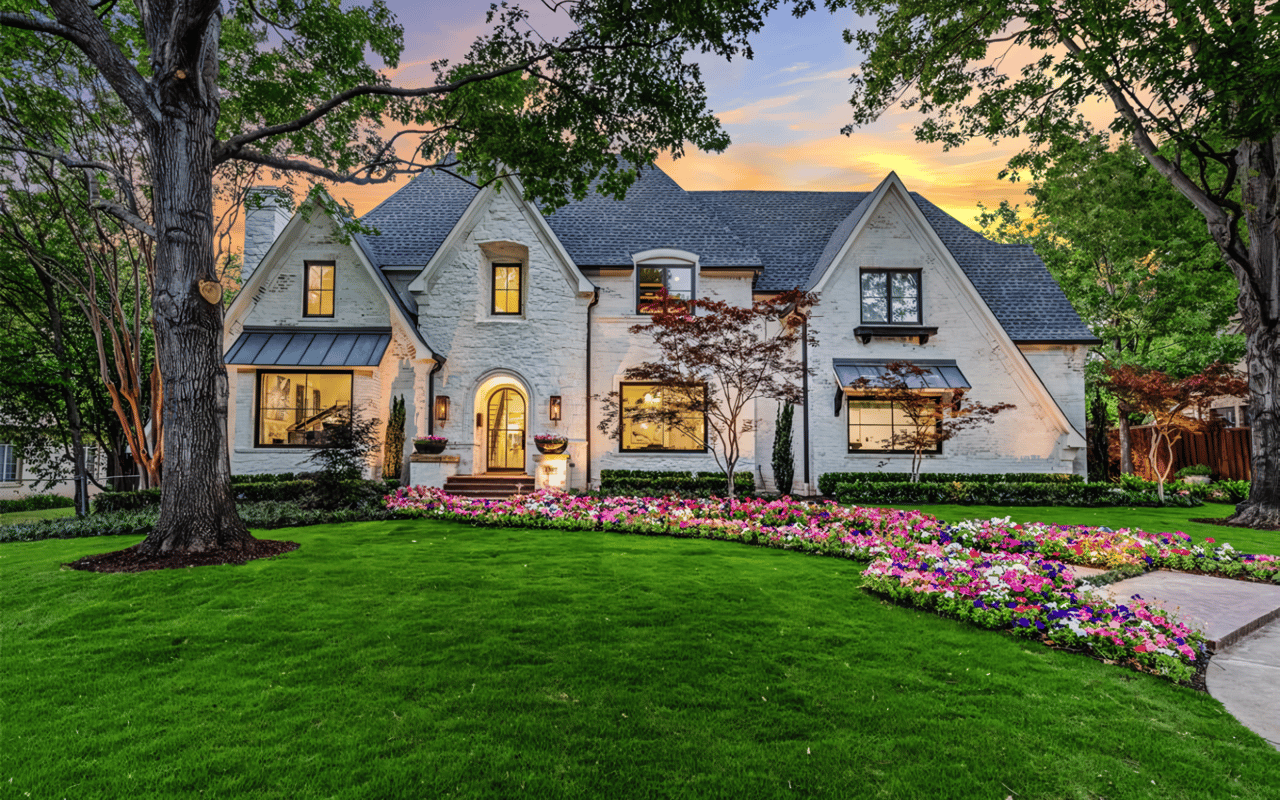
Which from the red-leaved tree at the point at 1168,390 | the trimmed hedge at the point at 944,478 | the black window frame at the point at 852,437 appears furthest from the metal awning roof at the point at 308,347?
the red-leaved tree at the point at 1168,390

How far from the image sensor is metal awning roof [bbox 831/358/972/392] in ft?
52.7

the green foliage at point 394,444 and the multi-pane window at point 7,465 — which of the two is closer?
the green foliage at point 394,444

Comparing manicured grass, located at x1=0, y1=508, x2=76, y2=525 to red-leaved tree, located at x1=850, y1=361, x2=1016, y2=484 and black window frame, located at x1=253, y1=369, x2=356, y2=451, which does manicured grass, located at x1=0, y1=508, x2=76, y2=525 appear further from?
red-leaved tree, located at x1=850, y1=361, x2=1016, y2=484

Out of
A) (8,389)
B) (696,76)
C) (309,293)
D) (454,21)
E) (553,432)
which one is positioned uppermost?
(454,21)

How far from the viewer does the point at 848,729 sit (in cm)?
332

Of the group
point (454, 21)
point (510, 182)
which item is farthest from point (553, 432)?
point (454, 21)

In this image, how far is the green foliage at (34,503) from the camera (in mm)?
21703

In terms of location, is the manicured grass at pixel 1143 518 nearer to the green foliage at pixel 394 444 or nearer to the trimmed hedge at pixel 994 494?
the trimmed hedge at pixel 994 494

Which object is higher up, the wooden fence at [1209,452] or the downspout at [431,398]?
the downspout at [431,398]

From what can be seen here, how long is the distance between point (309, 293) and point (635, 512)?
12523 mm

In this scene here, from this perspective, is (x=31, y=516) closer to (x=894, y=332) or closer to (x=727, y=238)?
(x=727, y=238)

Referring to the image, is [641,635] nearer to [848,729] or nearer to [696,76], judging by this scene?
[848,729]

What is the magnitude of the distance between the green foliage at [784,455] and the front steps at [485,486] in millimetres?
7160

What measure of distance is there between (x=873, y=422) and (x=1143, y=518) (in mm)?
6592
